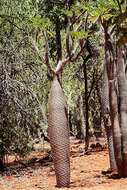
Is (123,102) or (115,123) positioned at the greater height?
(123,102)

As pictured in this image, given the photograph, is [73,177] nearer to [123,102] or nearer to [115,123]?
[115,123]

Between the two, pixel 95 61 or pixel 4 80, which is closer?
pixel 4 80

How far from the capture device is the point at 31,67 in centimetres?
1495

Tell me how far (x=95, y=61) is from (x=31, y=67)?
908cm

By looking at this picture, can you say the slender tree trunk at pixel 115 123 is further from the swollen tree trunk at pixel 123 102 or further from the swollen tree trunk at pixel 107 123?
the swollen tree trunk at pixel 107 123

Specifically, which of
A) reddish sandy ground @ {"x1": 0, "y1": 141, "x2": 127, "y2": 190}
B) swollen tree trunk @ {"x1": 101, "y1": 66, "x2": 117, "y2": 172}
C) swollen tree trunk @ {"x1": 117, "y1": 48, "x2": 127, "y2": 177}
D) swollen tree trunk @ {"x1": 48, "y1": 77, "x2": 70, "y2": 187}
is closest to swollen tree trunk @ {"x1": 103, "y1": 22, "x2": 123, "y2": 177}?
swollen tree trunk @ {"x1": 117, "y1": 48, "x2": 127, "y2": 177}

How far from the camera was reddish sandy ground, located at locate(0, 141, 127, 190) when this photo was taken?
34.1 feet

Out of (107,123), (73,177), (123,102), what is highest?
(123,102)

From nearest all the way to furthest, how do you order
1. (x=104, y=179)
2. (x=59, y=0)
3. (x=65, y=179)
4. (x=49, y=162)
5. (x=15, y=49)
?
(x=65, y=179) < (x=104, y=179) < (x=59, y=0) < (x=15, y=49) < (x=49, y=162)

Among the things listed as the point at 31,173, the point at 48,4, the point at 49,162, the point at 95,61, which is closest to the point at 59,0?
the point at 48,4

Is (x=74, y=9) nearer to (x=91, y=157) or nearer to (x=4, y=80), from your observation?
(x=4, y=80)

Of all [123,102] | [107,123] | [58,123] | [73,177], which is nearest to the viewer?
[58,123]

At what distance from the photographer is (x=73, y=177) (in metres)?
12.4

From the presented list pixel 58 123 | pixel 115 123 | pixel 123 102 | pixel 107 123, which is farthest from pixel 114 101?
pixel 58 123
